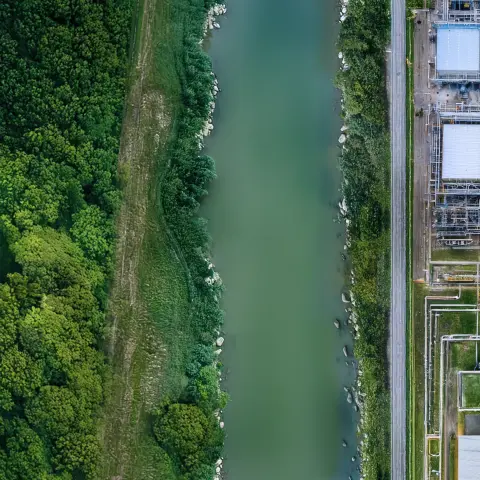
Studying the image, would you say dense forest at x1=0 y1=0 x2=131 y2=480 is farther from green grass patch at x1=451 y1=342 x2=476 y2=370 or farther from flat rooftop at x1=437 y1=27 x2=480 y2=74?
green grass patch at x1=451 y1=342 x2=476 y2=370

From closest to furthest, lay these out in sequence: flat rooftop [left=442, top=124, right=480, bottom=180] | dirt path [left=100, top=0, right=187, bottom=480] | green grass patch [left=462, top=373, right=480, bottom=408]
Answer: flat rooftop [left=442, top=124, right=480, bottom=180] < dirt path [left=100, top=0, right=187, bottom=480] < green grass patch [left=462, top=373, right=480, bottom=408]

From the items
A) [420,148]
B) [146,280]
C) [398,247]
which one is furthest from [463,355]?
[146,280]

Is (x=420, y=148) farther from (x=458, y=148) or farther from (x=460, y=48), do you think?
(x=460, y=48)

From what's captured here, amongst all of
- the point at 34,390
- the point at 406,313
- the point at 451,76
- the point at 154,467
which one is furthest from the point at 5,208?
the point at 451,76

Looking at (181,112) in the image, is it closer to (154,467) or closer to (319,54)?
(319,54)

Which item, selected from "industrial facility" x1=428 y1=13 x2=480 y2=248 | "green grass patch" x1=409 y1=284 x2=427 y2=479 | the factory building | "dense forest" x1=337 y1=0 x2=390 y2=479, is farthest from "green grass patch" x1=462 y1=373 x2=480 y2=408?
the factory building

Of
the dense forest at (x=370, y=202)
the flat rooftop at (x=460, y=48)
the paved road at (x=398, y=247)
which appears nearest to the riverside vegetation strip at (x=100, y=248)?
the dense forest at (x=370, y=202)
